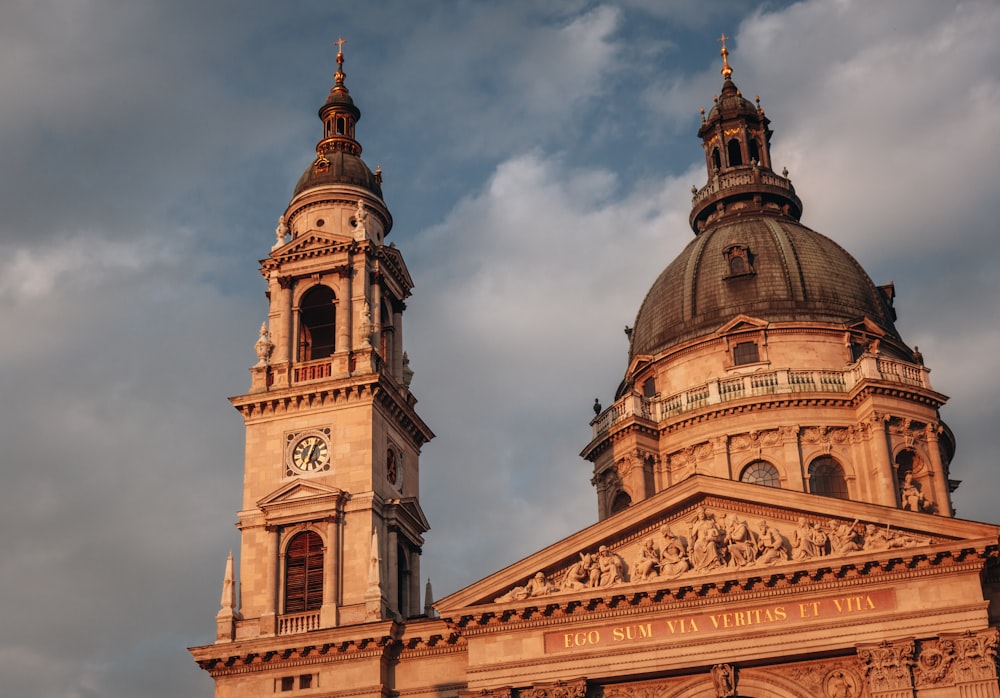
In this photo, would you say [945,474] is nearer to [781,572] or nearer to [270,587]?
[781,572]

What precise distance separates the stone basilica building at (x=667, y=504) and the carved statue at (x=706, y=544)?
98mm

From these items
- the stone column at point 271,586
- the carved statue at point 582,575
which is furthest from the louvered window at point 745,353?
the stone column at point 271,586

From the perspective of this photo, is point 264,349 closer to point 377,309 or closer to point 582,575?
point 377,309

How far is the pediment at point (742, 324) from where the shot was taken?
2175 inches

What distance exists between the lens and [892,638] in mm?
36031

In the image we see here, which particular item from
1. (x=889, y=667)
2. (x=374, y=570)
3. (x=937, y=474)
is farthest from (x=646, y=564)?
(x=937, y=474)

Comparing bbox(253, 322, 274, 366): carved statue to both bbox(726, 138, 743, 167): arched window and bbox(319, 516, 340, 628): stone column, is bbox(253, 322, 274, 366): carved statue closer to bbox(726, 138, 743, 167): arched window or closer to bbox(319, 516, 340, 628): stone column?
bbox(319, 516, 340, 628): stone column

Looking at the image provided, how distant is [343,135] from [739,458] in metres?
20.1

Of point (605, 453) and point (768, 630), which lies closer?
point (768, 630)

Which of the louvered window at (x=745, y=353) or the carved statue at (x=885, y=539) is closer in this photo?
the carved statue at (x=885, y=539)

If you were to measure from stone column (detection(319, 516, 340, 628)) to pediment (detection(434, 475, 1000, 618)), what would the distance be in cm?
465

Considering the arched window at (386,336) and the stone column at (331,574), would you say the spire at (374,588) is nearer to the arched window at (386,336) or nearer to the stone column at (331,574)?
the stone column at (331,574)

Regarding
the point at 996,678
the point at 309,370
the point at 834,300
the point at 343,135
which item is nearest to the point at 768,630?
the point at 996,678

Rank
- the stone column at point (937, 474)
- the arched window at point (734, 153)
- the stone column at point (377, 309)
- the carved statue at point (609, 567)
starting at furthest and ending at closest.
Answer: the arched window at point (734, 153)
the stone column at point (937, 474)
the stone column at point (377, 309)
the carved statue at point (609, 567)
